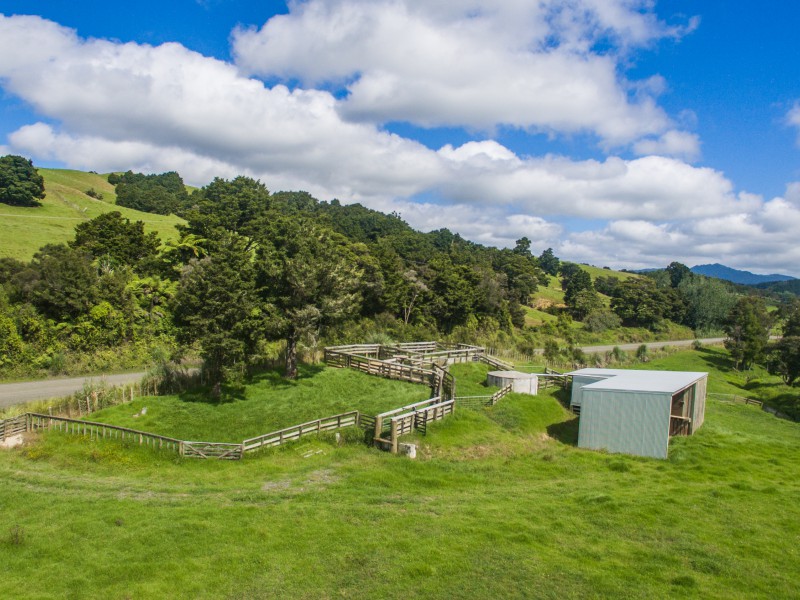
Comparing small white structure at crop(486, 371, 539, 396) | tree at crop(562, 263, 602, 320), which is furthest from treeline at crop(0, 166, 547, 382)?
tree at crop(562, 263, 602, 320)

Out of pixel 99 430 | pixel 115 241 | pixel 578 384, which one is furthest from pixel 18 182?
pixel 578 384

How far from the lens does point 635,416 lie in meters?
25.4

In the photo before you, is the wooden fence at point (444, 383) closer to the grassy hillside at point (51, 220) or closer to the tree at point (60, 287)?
the tree at point (60, 287)

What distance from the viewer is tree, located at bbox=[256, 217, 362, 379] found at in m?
30.0

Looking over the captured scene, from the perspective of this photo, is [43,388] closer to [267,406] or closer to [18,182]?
[267,406]

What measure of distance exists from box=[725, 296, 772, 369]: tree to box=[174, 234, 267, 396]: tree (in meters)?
73.0

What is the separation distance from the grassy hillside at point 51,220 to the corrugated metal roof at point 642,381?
5759 centimetres

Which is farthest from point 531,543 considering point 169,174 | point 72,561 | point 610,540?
→ point 169,174

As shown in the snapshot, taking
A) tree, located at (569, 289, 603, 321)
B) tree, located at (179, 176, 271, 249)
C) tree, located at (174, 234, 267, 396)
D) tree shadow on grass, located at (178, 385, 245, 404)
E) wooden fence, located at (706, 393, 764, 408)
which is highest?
tree, located at (179, 176, 271, 249)

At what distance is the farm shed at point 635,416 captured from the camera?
2478 cm

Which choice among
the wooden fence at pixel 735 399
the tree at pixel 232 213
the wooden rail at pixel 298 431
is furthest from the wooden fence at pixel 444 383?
the tree at pixel 232 213

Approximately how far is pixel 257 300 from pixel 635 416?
72.2 ft

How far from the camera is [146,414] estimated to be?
2473 centimetres

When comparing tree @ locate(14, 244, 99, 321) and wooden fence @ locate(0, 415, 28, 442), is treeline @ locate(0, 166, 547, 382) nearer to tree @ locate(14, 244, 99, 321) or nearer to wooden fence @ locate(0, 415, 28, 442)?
tree @ locate(14, 244, 99, 321)
